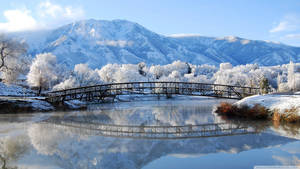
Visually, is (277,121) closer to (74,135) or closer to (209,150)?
(209,150)

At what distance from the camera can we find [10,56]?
40.7m

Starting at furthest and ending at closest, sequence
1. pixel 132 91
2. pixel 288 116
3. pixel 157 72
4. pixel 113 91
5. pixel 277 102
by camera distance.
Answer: pixel 157 72
pixel 132 91
pixel 113 91
pixel 277 102
pixel 288 116

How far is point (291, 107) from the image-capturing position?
68.1 feet

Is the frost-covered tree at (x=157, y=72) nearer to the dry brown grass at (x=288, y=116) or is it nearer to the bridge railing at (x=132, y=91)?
the bridge railing at (x=132, y=91)

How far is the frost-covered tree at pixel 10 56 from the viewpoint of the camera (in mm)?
39781

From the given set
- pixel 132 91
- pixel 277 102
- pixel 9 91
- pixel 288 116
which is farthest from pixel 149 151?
pixel 132 91

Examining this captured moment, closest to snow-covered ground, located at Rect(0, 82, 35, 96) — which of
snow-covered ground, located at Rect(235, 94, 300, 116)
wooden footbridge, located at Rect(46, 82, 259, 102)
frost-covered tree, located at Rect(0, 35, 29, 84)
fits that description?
wooden footbridge, located at Rect(46, 82, 259, 102)

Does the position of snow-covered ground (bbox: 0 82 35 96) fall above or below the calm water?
above

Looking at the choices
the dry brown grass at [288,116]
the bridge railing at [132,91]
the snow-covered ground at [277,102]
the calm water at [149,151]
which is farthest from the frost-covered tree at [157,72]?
the calm water at [149,151]

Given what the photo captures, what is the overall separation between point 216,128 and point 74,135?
9.23 m

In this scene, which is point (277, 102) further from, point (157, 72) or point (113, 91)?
point (157, 72)

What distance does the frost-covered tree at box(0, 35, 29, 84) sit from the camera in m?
39.8

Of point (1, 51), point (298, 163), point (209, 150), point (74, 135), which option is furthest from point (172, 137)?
point (1, 51)

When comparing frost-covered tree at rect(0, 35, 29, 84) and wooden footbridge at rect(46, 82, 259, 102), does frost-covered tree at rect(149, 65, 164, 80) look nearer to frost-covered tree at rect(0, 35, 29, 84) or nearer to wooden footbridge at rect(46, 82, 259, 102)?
wooden footbridge at rect(46, 82, 259, 102)
